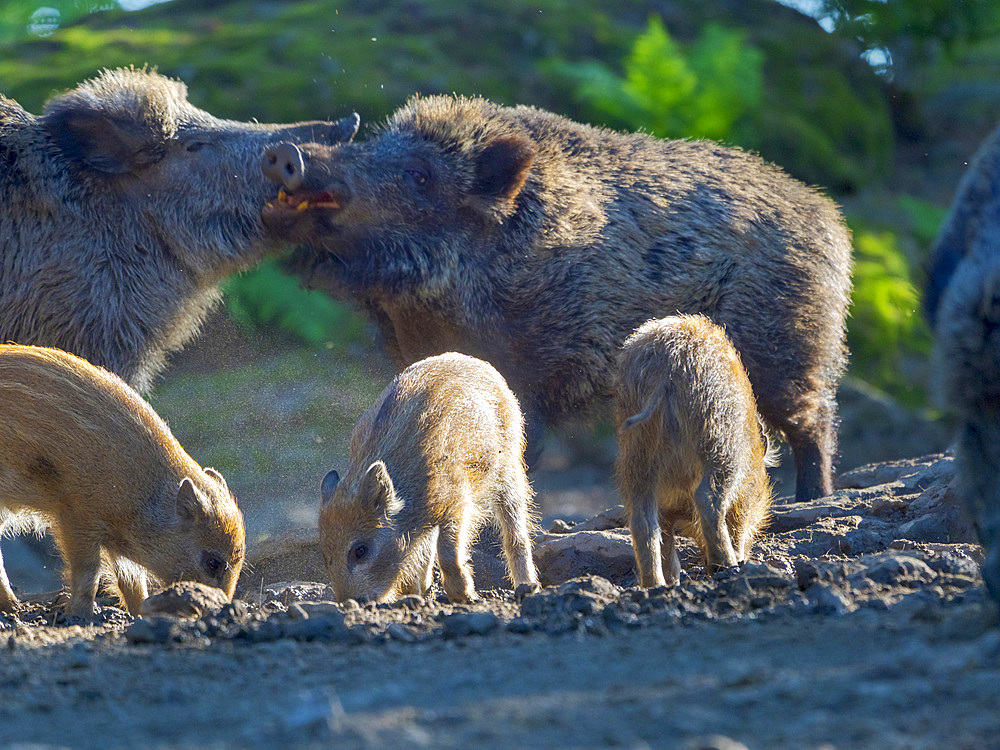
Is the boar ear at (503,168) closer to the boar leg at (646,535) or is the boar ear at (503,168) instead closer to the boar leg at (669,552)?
the boar leg at (669,552)

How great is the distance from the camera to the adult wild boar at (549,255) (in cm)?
726

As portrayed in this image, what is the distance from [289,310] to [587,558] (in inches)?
236

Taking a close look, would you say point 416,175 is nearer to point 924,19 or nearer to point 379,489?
point 379,489

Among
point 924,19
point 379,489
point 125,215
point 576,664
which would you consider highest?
point 924,19

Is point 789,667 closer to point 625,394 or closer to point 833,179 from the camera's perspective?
point 625,394

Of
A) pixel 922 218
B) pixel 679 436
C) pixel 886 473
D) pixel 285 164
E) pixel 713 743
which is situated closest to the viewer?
pixel 713 743

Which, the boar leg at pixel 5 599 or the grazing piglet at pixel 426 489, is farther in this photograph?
the boar leg at pixel 5 599

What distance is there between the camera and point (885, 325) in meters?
12.9

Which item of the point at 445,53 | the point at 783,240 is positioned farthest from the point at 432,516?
the point at 445,53

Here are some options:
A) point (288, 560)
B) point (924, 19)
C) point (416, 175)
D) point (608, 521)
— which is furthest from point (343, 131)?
point (924, 19)

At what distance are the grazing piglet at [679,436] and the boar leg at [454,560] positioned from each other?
2.41 feet

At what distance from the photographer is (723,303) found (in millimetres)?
7625

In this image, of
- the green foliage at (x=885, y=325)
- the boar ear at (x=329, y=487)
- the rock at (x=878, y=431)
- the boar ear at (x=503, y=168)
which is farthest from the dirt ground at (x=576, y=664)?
the green foliage at (x=885, y=325)

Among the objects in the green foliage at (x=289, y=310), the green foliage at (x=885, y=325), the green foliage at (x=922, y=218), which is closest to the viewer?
the green foliage at (x=289, y=310)
